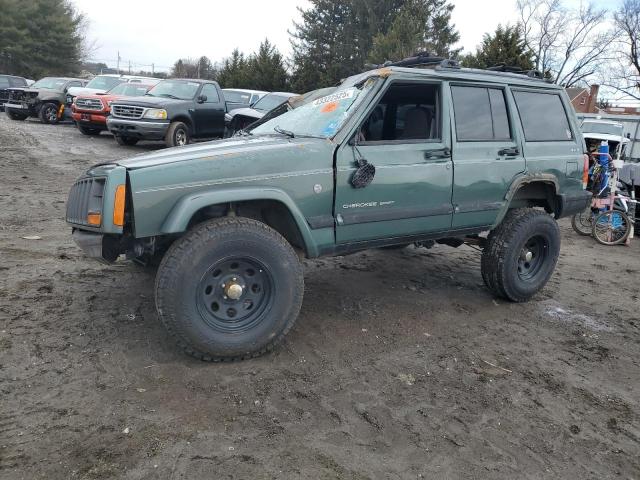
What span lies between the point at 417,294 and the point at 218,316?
7.72 ft

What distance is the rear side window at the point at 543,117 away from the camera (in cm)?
501

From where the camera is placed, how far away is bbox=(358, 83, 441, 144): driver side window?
175 inches

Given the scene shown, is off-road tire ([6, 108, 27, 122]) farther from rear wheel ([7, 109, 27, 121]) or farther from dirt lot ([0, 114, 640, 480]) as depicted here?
dirt lot ([0, 114, 640, 480])

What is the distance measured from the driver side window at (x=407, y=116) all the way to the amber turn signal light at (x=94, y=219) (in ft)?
6.83

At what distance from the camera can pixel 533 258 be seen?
17.6ft

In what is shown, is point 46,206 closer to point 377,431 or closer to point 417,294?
point 417,294

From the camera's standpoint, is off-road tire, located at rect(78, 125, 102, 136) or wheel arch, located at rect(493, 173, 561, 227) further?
off-road tire, located at rect(78, 125, 102, 136)

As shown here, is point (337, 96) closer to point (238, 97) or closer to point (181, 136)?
point (181, 136)

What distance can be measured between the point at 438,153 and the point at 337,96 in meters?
0.93

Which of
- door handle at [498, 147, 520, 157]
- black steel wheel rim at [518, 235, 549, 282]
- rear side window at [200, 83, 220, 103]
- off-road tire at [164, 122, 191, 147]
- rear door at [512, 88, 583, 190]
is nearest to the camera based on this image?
door handle at [498, 147, 520, 157]

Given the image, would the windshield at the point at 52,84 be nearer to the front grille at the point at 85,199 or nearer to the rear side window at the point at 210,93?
the rear side window at the point at 210,93

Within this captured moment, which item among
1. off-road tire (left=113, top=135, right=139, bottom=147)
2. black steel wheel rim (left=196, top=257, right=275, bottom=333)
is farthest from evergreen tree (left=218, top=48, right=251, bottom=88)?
black steel wheel rim (left=196, top=257, right=275, bottom=333)

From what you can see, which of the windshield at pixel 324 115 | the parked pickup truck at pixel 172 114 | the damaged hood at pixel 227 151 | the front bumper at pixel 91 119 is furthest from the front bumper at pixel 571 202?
the front bumper at pixel 91 119

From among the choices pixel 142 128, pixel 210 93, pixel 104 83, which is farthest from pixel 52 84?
pixel 142 128
